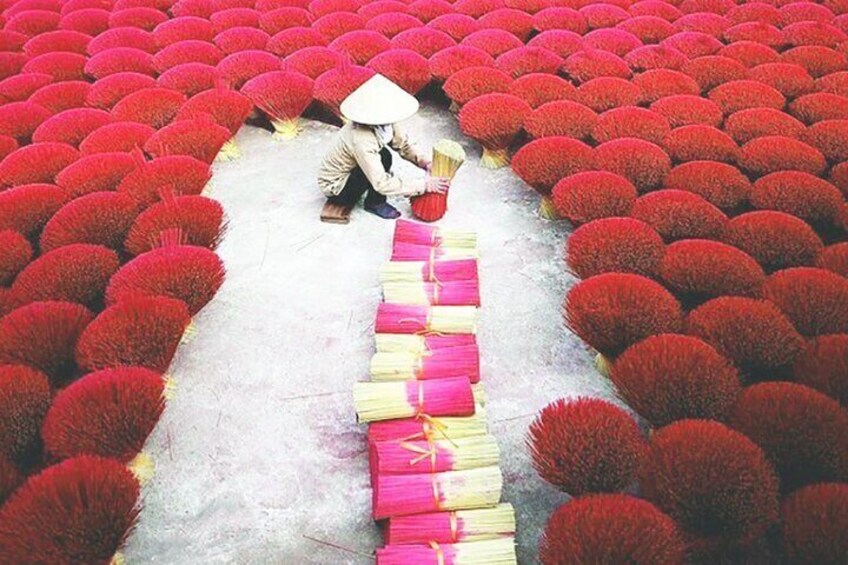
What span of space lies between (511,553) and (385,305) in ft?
2.68

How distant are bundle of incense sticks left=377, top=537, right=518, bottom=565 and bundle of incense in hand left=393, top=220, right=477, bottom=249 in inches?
42.0

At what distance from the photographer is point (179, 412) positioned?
1977 mm

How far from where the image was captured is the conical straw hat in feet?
8.02

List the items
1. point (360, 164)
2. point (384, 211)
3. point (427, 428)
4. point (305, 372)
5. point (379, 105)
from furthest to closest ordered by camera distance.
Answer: point (384, 211) → point (360, 164) → point (379, 105) → point (305, 372) → point (427, 428)

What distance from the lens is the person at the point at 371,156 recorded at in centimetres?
246

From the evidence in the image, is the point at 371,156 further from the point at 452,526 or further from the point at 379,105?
the point at 452,526

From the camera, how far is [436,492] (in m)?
1.57

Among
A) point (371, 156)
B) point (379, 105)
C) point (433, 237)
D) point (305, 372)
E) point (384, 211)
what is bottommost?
point (305, 372)

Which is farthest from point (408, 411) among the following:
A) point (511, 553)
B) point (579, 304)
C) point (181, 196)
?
point (181, 196)

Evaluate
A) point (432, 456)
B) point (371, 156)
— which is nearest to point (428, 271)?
point (371, 156)

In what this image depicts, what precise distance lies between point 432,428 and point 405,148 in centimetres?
134

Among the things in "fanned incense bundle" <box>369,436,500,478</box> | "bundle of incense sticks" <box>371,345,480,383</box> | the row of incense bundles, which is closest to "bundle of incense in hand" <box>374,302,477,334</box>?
the row of incense bundles

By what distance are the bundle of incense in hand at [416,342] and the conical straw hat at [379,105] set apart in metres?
0.82

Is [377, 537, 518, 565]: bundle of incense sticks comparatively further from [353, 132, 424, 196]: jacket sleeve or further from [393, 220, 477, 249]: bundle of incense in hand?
[353, 132, 424, 196]: jacket sleeve
